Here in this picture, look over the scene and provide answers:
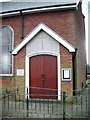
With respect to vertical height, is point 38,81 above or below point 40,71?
below

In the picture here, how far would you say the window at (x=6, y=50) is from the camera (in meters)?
9.98

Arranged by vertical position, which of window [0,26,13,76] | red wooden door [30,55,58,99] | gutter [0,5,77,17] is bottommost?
red wooden door [30,55,58,99]

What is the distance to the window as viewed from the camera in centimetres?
998

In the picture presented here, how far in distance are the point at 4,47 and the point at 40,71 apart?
3775mm

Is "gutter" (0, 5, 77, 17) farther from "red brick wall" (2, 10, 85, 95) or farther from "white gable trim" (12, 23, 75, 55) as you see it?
"white gable trim" (12, 23, 75, 55)

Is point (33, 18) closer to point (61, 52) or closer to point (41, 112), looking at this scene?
point (61, 52)

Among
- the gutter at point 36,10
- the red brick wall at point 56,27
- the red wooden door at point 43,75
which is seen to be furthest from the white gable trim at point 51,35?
the gutter at point 36,10

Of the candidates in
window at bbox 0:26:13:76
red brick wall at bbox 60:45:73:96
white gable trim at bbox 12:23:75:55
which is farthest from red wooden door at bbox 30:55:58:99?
window at bbox 0:26:13:76

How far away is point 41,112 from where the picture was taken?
592 cm

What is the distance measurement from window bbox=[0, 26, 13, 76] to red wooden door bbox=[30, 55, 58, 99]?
94.8 inches

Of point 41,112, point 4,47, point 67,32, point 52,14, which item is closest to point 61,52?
point 67,32

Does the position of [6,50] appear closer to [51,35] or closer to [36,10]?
[36,10]

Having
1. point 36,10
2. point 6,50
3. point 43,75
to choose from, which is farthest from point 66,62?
point 6,50

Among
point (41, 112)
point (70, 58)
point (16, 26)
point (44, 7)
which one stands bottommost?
point (41, 112)
